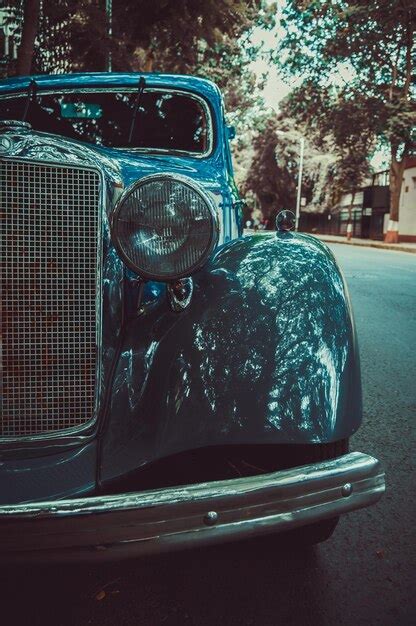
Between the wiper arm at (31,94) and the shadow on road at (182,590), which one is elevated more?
the wiper arm at (31,94)

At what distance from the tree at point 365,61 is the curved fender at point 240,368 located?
18374 millimetres

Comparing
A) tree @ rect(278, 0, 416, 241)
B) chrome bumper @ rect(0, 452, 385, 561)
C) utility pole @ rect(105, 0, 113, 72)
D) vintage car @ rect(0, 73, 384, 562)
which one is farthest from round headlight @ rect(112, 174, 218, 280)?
tree @ rect(278, 0, 416, 241)

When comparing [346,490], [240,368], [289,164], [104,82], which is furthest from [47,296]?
[289,164]

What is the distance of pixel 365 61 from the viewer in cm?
2150

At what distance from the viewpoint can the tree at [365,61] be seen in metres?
18.8

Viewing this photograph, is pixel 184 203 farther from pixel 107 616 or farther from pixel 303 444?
pixel 107 616

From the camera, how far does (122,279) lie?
67.9 inches

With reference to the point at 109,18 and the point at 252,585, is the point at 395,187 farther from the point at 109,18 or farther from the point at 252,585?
the point at 252,585

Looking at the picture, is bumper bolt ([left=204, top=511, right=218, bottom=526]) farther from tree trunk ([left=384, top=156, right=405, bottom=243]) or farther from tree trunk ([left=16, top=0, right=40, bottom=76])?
tree trunk ([left=384, top=156, right=405, bottom=243])

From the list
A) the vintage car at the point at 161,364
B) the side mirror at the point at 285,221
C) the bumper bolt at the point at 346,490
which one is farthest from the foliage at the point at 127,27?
the bumper bolt at the point at 346,490

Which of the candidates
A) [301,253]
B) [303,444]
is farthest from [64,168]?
[303,444]

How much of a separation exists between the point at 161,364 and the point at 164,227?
373mm

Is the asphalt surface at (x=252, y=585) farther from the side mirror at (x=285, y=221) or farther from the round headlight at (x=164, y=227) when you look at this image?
the side mirror at (x=285, y=221)

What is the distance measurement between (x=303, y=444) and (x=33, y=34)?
7857 millimetres
